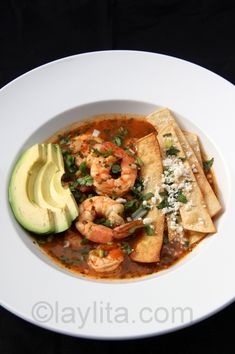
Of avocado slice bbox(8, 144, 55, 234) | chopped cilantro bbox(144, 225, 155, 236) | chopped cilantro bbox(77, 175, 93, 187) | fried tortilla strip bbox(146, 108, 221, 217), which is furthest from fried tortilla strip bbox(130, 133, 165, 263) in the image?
avocado slice bbox(8, 144, 55, 234)

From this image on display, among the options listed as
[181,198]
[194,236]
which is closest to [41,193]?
[181,198]

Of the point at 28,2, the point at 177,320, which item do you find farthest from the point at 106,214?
the point at 28,2

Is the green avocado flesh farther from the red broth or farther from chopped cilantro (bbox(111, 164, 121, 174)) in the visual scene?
chopped cilantro (bbox(111, 164, 121, 174))

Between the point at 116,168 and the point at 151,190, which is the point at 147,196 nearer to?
the point at 151,190

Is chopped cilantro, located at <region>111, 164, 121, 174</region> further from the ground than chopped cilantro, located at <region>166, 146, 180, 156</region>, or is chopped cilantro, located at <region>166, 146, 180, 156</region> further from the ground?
chopped cilantro, located at <region>166, 146, 180, 156</region>

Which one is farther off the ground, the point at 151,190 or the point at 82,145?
the point at 82,145

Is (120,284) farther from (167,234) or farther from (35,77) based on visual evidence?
(35,77)

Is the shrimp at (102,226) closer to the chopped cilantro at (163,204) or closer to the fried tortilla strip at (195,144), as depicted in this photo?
the chopped cilantro at (163,204)
